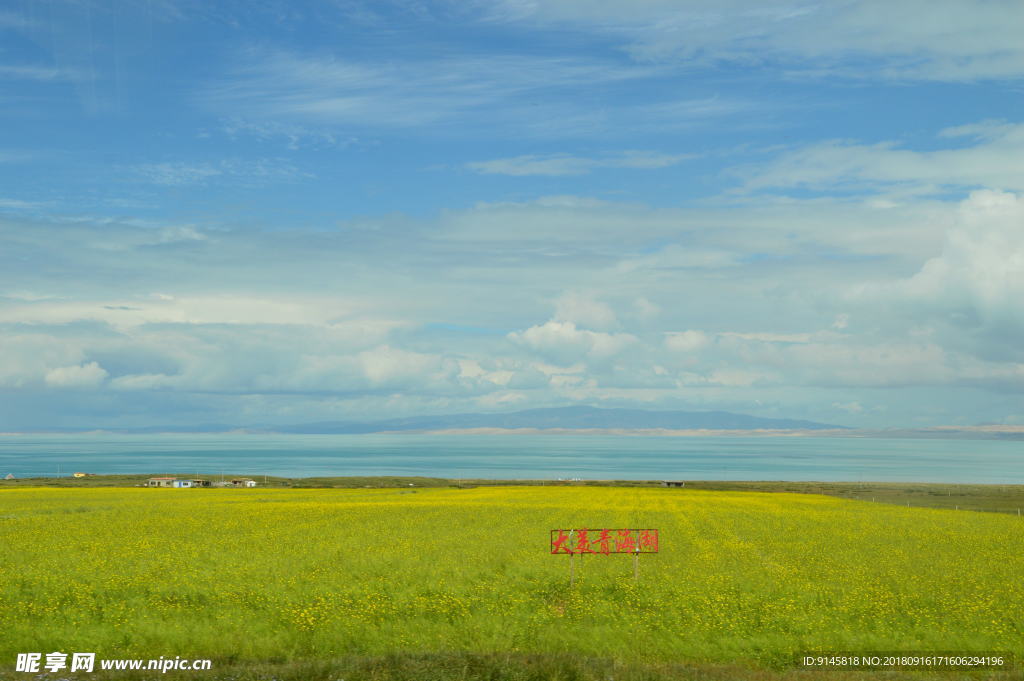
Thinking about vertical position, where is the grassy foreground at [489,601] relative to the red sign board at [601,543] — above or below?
below

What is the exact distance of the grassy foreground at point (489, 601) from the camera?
68.0 ft

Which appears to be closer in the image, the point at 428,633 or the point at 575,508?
the point at 428,633

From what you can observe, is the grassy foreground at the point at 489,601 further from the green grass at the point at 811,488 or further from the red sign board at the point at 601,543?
the green grass at the point at 811,488

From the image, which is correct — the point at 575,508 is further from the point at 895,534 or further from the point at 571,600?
the point at 571,600

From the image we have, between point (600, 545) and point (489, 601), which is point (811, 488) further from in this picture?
point (489, 601)

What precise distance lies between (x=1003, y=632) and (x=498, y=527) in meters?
31.2

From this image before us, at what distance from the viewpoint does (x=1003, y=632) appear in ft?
72.8

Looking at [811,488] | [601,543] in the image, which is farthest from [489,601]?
[811,488]

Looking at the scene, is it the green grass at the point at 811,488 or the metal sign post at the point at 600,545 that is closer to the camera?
the metal sign post at the point at 600,545

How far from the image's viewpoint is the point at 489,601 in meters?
25.7

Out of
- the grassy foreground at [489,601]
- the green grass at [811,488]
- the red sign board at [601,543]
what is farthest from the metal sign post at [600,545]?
the green grass at [811,488]

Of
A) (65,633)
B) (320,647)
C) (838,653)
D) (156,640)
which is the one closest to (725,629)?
(838,653)

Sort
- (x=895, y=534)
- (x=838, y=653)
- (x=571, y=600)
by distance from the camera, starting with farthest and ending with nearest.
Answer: (x=895, y=534), (x=571, y=600), (x=838, y=653)

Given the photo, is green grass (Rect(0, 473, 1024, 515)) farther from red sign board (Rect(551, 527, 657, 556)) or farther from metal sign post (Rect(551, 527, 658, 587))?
metal sign post (Rect(551, 527, 658, 587))
